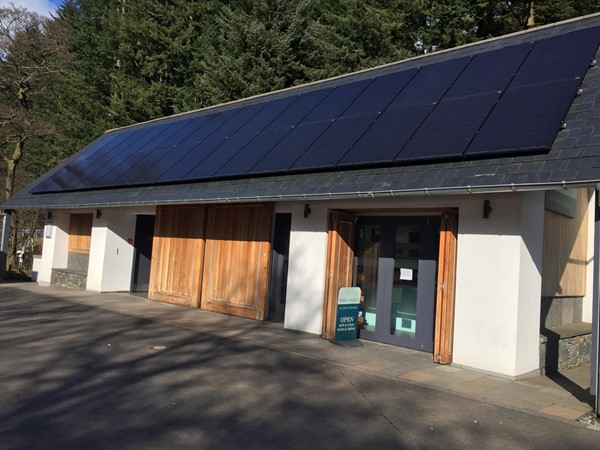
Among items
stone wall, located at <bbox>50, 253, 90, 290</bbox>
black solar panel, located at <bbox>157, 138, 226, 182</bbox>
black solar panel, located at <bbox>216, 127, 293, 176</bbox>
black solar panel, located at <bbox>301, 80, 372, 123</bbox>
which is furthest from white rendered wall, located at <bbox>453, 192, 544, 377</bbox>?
stone wall, located at <bbox>50, 253, 90, 290</bbox>

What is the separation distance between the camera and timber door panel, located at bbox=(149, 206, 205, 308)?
1358cm

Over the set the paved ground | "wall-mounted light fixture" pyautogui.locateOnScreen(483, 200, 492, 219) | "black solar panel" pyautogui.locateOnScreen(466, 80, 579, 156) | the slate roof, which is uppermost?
"black solar panel" pyautogui.locateOnScreen(466, 80, 579, 156)

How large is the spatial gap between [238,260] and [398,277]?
4.45 meters

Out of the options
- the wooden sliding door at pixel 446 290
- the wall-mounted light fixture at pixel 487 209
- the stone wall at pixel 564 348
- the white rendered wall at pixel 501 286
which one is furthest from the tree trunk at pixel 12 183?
the stone wall at pixel 564 348

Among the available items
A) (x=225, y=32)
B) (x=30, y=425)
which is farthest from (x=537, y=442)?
(x=225, y=32)

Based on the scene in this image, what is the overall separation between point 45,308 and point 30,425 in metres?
8.42

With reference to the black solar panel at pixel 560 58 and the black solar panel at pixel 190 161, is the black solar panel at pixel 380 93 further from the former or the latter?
the black solar panel at pixel 190 161

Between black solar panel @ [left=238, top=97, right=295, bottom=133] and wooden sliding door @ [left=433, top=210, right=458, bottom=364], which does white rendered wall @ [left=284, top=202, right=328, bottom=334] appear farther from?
black solar panel @ [left=238, top=97, right=295, bottom=133]

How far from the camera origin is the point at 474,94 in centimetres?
894

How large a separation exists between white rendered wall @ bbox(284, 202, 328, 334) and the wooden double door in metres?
1.15

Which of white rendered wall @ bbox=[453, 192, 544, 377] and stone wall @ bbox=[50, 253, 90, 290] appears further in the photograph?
stone wall @ bbox=[50, 253, 90, 290]

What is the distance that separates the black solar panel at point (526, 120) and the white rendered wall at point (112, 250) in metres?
10.8

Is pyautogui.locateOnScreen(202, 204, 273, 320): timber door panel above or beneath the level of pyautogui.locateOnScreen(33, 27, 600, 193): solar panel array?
beneath

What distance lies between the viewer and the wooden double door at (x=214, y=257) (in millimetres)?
12062
